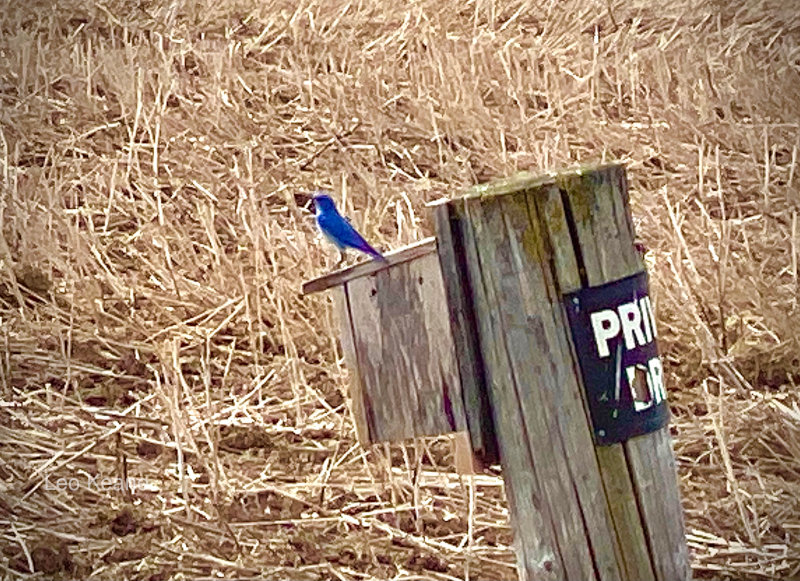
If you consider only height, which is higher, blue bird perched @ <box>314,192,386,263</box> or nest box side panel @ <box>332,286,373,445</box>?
blue bird perched @ <box>314,192,386,263</box>

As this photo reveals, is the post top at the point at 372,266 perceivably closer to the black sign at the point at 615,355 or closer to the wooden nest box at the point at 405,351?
the wooden nest box at the point at 405,351

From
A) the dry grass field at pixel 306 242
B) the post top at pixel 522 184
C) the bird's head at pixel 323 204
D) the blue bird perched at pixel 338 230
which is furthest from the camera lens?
the dry grass field at pixel 306 242

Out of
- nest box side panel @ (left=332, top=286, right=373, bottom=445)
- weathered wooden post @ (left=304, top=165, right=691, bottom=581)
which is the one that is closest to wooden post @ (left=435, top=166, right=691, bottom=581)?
weathered wooden post @ (left=304, top=165, right=691, bottom=581)

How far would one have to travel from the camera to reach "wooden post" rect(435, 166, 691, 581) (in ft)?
4.54

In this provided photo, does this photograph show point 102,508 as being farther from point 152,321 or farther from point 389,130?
point 389,130

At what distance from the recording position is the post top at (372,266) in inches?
55.4

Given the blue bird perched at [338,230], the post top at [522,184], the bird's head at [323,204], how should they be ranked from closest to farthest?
1. the post top at [522,184]
2. the blue bird perched at [338,230]
3. the bird's head at [323,204]

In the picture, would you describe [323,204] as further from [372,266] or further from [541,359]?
[541,359]

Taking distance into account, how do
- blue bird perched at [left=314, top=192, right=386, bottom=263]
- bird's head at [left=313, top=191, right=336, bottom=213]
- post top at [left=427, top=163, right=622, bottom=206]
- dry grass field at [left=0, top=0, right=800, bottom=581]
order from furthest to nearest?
dry grass field at [left=0, top=0, right=800, bottom=581] → bird's head at [left=313, top=191, right=336, bottom=213] → blue bird perched at [left=314, top=192, right=386, bottom=263] → post top at [left=427, top=163, right=622, bottom=206]

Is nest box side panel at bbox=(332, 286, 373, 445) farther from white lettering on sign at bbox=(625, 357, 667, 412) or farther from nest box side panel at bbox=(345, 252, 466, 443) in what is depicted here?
white lettering on sign at bbox=(625, 357, 667, 412)

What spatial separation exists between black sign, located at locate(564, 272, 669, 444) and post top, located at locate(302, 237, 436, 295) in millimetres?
157

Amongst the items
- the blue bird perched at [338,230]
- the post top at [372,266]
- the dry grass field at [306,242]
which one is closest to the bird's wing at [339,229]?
the blue bird perched at [338,230]

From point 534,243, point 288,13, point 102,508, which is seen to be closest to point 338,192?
point 102,508

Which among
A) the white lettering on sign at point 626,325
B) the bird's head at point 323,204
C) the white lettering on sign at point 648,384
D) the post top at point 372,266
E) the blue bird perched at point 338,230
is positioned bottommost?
the white lettering on sign at point 648,384
